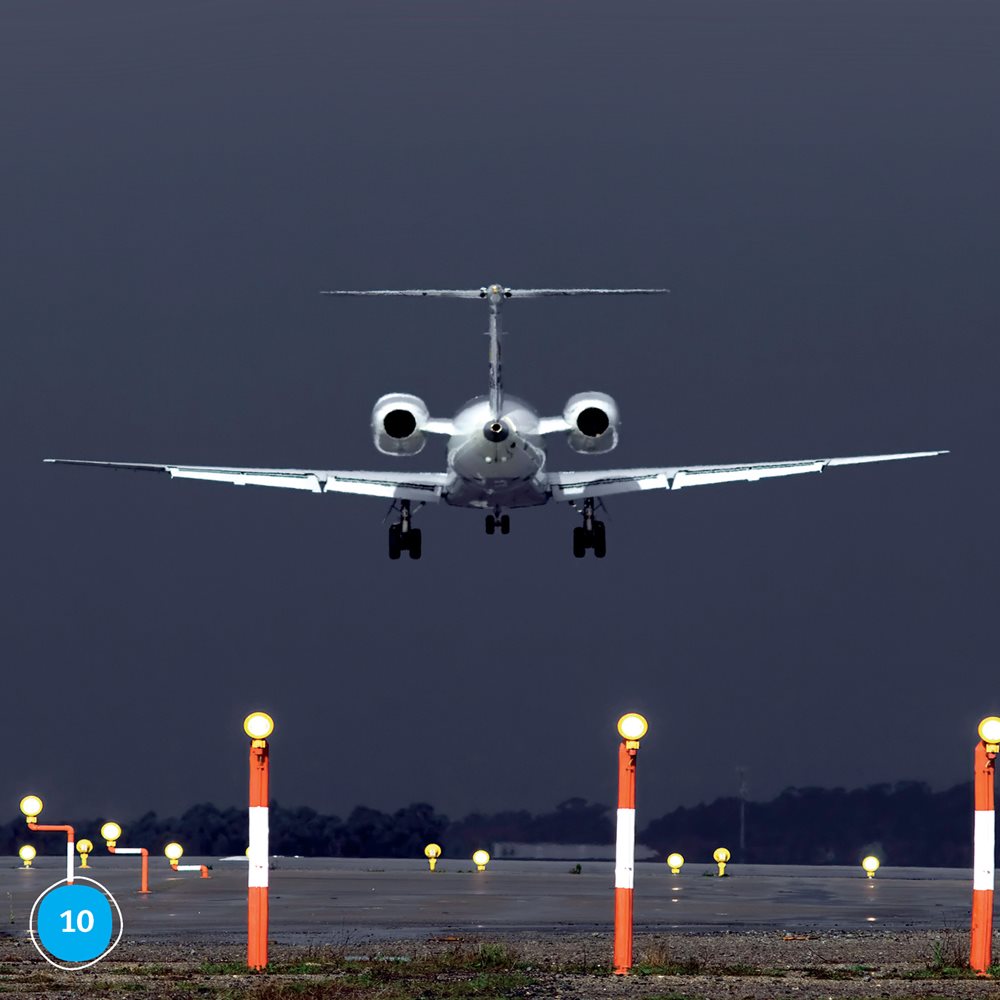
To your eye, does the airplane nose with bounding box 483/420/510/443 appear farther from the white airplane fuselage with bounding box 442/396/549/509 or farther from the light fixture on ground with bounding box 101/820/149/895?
the light fixture on ground with bounding box 101/820/149/895

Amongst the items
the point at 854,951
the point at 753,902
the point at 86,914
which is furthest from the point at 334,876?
the point at 86,914

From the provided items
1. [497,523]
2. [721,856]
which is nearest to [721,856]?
[721,856]

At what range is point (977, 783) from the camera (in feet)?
82.2

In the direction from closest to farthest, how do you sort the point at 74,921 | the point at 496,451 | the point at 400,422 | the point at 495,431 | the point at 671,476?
the point at 74,921 < the point at 495,431 < the point at 496,451 < the point at 400,422 < the point at 671,476

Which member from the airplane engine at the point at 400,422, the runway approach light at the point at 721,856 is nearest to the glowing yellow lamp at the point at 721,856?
the runway approach light at the point at 721,856

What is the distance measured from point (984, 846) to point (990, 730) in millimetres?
1592

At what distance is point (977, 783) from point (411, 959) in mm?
7422

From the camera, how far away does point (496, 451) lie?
170 feet

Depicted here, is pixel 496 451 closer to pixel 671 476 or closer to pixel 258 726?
pixel 671 476

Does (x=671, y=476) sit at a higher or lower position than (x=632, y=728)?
higher

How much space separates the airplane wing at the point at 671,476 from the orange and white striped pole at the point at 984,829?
32312 millimetres

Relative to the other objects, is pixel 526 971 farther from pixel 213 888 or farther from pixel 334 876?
pixel 334 876

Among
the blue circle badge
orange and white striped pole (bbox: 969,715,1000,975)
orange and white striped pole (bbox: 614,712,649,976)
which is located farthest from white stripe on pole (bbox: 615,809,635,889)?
the blue circle badge

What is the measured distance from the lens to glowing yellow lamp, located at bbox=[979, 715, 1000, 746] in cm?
2456
